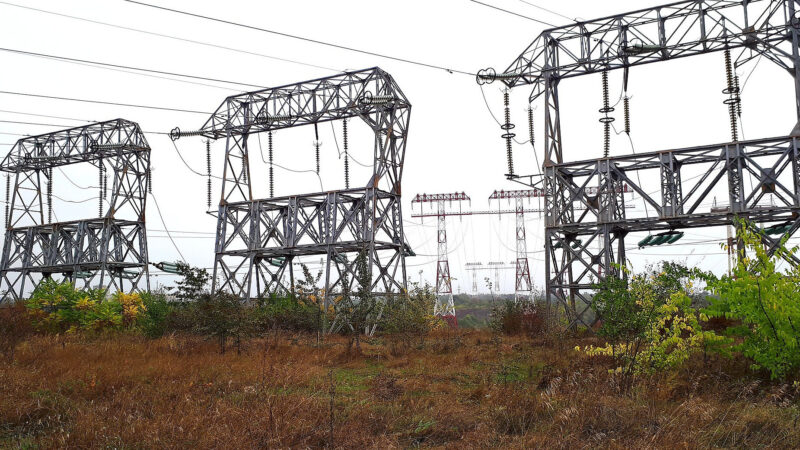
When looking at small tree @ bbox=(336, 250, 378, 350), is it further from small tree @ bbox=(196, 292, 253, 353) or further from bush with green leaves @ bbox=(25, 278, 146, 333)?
bush with green leaves @ bbox=(25, 278, 146, 333)

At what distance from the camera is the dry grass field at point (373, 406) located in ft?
24.8

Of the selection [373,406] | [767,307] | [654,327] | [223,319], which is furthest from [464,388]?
[223,319]

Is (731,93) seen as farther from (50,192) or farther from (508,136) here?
(50,192)

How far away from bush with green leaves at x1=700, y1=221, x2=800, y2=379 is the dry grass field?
1.58 feet

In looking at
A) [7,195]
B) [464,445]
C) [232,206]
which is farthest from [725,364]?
[7,195]

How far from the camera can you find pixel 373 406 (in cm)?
1005

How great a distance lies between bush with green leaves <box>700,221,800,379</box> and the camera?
31.7 feet

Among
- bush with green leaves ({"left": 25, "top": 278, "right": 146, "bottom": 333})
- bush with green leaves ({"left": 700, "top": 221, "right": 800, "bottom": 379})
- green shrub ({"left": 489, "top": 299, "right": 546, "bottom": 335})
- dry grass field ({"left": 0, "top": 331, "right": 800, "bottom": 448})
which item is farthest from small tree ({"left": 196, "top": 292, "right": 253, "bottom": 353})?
bush with green leaves ({"left": 700, "top": 221, "right": 800, "bottom": 379})

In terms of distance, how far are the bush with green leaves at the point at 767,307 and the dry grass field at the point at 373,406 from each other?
1.58 ft

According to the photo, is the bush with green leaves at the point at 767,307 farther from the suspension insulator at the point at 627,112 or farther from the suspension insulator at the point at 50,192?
the suspension insulator at the point at 50,192

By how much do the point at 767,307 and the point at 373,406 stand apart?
20.4 ft

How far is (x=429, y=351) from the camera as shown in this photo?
18.6 meters

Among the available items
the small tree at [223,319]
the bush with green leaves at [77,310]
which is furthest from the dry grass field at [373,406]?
the bush with green leaves at [77,310]

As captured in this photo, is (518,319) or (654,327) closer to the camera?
(654,327)
